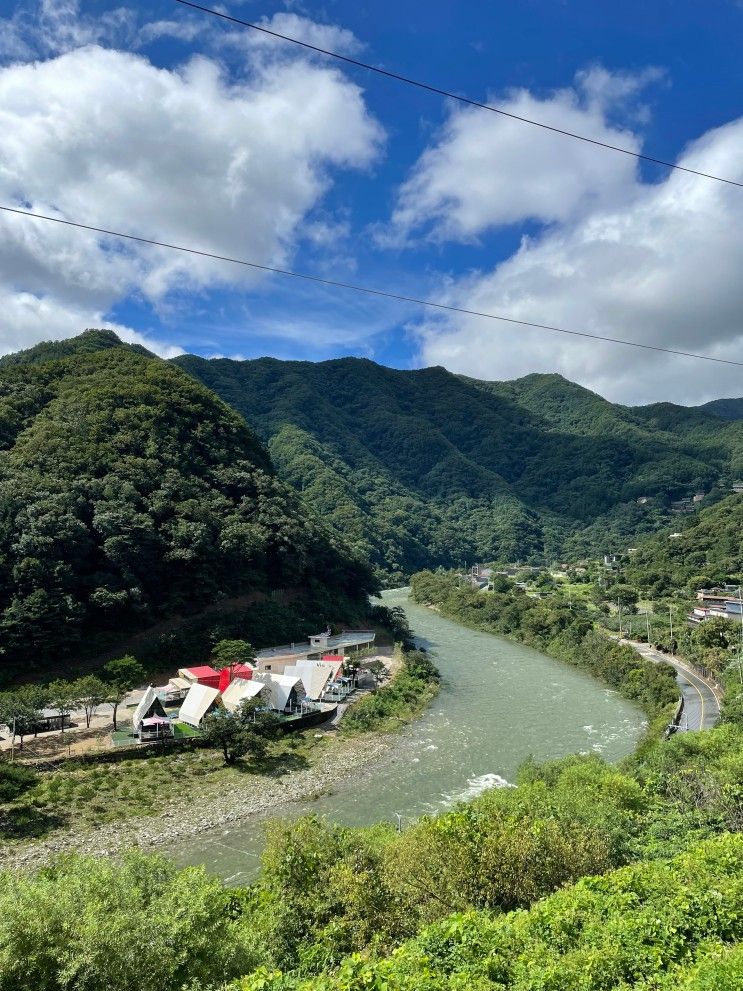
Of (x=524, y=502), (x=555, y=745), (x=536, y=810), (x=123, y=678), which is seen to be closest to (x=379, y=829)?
(x=536, y=810)

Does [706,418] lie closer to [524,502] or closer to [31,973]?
[524,502]

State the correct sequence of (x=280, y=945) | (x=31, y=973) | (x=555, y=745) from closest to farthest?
1. (x=31, y=973)
2. (x=280, y=945)
3. (x=555, y=745)

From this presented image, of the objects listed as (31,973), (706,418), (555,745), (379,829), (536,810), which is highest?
(706,418)

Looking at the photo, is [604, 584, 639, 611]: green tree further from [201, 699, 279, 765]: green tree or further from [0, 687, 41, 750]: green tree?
[0, 687, 41, 750]: green tree

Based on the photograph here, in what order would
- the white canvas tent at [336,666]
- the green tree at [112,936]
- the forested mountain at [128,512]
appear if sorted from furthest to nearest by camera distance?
the white canvas tent at [336,666] → the forested mountain at [128,512] → the green tree at [112,936]

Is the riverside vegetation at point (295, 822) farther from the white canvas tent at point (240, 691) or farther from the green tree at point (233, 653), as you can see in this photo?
the green tree at point (233, 653)

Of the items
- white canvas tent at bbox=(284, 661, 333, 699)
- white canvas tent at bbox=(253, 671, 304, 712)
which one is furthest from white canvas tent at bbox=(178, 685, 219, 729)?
white canvas tent at bbox=(284, 661, 333, 699)

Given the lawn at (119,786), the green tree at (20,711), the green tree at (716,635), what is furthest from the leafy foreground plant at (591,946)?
the green tree at (716,635)
